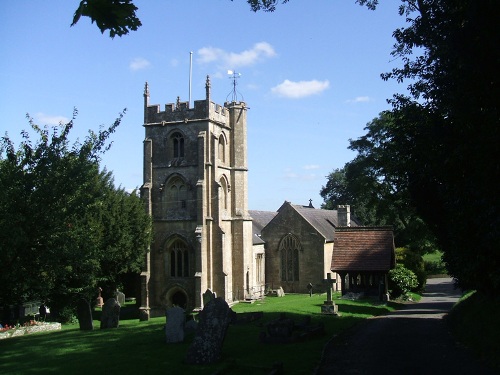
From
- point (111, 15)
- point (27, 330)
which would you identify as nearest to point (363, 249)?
point (27, 330)

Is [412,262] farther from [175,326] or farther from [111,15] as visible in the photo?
[111,15]

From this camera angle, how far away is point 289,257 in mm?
43500

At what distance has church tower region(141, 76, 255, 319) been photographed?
36.6 meters

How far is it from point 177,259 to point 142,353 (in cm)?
2214

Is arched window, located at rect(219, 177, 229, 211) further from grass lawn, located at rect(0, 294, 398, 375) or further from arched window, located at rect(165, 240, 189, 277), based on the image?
grass lawn, located at rect(0, 294, 398, 375)

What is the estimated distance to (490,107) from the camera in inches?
403

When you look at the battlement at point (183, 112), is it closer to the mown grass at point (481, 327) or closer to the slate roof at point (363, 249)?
the slate roof at point (363, 249)

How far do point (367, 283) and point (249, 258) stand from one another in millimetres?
9840

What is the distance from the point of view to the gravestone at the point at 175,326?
16.9 m

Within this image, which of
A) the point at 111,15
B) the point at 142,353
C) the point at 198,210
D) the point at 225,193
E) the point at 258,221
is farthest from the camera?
the point at 258,221

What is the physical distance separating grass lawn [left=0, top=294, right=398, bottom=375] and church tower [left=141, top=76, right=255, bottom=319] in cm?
1443

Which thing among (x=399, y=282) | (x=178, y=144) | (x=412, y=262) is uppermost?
(x=178, y=144)

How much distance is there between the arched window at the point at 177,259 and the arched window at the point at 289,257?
998cm

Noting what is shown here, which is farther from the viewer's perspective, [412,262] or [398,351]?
[412,262]
